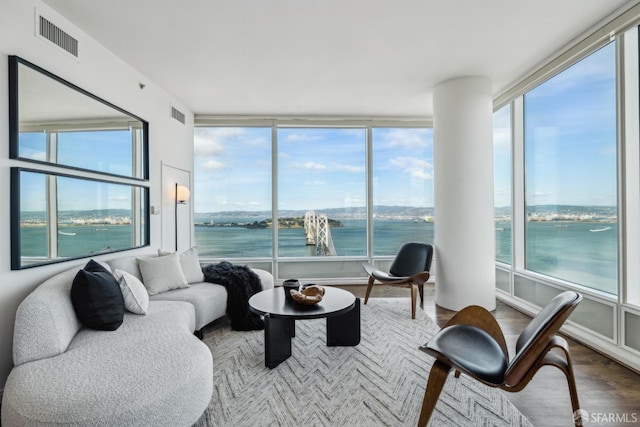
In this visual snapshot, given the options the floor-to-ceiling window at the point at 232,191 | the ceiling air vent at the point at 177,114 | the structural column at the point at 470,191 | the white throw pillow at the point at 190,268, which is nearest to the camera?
the white throw pillow at the point at 190,268

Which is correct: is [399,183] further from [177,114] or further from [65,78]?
[65,78]

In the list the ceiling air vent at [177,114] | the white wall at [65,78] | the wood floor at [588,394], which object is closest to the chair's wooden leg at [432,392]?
the wood floor at [588,394]

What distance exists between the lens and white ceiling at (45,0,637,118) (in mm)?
2521

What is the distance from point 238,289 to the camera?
3426mm

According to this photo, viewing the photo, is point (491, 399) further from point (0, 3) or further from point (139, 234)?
point (0, 3)

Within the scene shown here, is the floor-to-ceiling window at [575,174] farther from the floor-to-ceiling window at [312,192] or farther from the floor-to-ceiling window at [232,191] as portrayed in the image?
the floor-to-ceiling window at [232,191]

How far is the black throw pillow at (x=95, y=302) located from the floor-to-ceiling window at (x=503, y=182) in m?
4.31

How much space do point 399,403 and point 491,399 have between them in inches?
23.7

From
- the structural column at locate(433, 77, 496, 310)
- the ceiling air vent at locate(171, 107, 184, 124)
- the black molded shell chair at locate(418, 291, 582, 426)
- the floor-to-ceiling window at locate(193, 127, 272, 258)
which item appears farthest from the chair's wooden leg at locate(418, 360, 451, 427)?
the ceiling air vent at locate(171, 107, 184, 124)

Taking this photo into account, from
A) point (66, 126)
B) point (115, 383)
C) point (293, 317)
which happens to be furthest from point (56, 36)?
point (293, 317)

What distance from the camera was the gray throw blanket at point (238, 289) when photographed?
129 inches

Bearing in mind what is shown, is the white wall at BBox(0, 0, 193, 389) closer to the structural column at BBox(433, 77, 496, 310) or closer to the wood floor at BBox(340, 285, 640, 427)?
the wood floor at BBox(340, 285, 640, 427)

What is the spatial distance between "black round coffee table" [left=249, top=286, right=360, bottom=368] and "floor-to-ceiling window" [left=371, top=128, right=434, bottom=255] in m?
2.50

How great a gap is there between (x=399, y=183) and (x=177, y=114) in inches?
142
